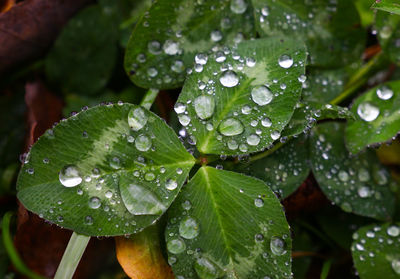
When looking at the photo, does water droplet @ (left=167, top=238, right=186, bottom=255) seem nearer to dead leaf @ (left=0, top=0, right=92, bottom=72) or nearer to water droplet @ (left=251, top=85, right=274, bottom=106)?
water droplet @ (left=251, top=85, right=274, bottom=106)

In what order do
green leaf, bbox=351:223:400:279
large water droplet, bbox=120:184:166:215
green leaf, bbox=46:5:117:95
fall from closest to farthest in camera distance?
large water droplet, bbox=120:184:166:215 → green leaf, bbox=351:223:400:279 → green leaf, bbox=46:5:117:95

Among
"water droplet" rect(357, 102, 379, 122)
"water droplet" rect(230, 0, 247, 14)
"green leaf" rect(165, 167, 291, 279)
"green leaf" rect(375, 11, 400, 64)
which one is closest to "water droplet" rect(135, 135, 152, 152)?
"green leaf" rect(165, 167, 291, 279)

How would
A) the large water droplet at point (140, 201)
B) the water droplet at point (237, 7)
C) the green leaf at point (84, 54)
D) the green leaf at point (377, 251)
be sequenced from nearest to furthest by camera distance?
the large water droplet at point (140, 201) < the green leaf at point (377, 251) < the water droplet at point (237, 7) < the green leaf at point (84, 54)

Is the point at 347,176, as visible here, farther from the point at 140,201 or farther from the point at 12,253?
the point at 12,253

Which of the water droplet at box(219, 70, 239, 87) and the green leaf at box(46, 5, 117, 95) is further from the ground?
the water droplet at box(219, 70, 239, 87)

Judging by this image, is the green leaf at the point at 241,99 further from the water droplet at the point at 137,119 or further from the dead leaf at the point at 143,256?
the dead leaf at the point at 143,256

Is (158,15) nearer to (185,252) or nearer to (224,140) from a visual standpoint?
(224,140)

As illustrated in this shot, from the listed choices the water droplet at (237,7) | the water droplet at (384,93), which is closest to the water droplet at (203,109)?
the water droplet at (237,7)


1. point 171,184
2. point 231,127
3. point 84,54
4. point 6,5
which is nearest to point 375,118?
point 231,127
